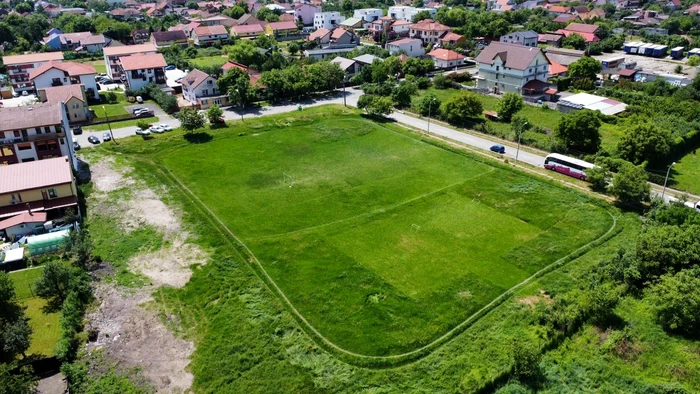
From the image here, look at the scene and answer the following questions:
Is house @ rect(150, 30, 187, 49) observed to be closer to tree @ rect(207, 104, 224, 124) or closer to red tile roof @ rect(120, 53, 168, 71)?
red tile roof @ rect(120, 53, 168, 71)

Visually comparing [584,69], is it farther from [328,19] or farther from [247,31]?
[247,31]

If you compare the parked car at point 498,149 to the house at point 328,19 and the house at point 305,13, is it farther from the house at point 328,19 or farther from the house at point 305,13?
the house at point 305,13

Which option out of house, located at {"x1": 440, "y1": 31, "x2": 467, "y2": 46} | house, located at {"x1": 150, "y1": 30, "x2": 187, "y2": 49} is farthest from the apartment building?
house, located at {"x1": 440, "y1": 31, "x2": 467, "y2": 46}

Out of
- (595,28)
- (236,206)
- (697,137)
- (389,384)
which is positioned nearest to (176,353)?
(389,384)

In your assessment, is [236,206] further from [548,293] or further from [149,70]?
[149,70]

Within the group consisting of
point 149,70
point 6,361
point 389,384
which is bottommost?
point 389,384

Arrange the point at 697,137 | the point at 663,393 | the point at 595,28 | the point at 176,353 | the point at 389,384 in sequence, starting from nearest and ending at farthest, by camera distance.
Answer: the point at 663,393, the point at 389,384, the point at 176,353, the point at 697,137, the point at 595,28

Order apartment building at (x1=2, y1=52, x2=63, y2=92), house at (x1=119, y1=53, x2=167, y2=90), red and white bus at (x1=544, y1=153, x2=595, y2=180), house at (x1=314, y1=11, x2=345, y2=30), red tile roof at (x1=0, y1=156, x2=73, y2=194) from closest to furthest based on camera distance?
red tile roof at (x1=0, y1=156, x2=73, y2=194)
red and white bus at (x1=544, y1=153, x2=595, y2=180)
house at (x1=119, y1=53, x2=167, y2=90)
apartment building at (x1=2, y1=52, x2=63, y2=92)
house at (x1=314, y1=11, x2=345, y2=30)
